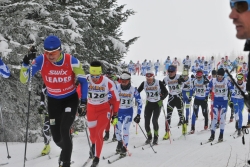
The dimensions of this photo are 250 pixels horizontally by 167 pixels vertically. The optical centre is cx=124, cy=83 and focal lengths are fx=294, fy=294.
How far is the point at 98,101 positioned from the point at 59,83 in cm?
199

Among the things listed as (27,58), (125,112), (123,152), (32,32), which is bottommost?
(123,152)

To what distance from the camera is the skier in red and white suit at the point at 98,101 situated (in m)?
7.03

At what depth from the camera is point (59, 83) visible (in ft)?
17.5

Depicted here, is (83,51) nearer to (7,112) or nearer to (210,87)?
(7,112)

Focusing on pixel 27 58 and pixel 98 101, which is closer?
pixel 27 58

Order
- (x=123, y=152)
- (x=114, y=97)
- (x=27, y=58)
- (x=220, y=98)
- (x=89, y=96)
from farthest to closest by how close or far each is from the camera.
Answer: (x=220, y=98)
(x=123, y=152)
(x=89, y=96)
(x=114, y=97)
(x=27, y=58)

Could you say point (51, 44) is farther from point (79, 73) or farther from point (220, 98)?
point (220, 98)

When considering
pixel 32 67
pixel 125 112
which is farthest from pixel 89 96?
pixel 32 67

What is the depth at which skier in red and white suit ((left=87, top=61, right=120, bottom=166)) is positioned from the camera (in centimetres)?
703

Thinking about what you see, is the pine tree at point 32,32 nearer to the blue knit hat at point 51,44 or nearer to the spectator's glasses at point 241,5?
the blue knit hat at point 51,44

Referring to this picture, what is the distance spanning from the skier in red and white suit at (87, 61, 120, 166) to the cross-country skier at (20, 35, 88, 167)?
1.59 meters

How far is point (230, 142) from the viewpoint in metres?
10.0

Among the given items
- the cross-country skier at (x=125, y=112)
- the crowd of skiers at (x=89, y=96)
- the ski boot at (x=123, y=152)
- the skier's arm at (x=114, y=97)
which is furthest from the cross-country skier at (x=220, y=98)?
the skier's arm at (x=114, y=97)

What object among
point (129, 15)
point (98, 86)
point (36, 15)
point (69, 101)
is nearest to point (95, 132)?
point (98, 86)
